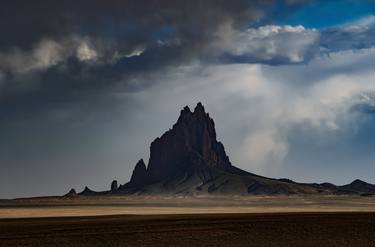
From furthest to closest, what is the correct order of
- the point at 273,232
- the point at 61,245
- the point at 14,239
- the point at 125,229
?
the point at 125,229 → the point at 273,232 → the point at 14,239 → the point at 61,245

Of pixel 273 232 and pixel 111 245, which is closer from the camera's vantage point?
pixel 111 245

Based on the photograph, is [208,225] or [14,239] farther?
[208,225]

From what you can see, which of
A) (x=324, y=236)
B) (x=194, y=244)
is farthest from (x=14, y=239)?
(x=324, y=236)

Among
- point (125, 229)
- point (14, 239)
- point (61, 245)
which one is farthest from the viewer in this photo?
point (125, 229)

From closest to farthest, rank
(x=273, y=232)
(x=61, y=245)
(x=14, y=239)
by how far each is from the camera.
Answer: (x=61, y=245) < (x=14, y=239) < (x=273, y=232)

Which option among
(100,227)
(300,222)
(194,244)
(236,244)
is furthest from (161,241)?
(300,222)

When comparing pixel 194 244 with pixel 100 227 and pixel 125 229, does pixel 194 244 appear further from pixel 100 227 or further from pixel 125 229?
pixel 100 227

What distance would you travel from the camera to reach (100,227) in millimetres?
56938

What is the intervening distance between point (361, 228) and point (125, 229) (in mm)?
22047

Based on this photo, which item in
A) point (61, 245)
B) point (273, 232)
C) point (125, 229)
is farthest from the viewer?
point (125, 229)

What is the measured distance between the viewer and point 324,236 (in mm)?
48219

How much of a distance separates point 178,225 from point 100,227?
7.89m

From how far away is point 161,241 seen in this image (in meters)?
45.8

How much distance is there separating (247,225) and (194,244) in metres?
12.3
